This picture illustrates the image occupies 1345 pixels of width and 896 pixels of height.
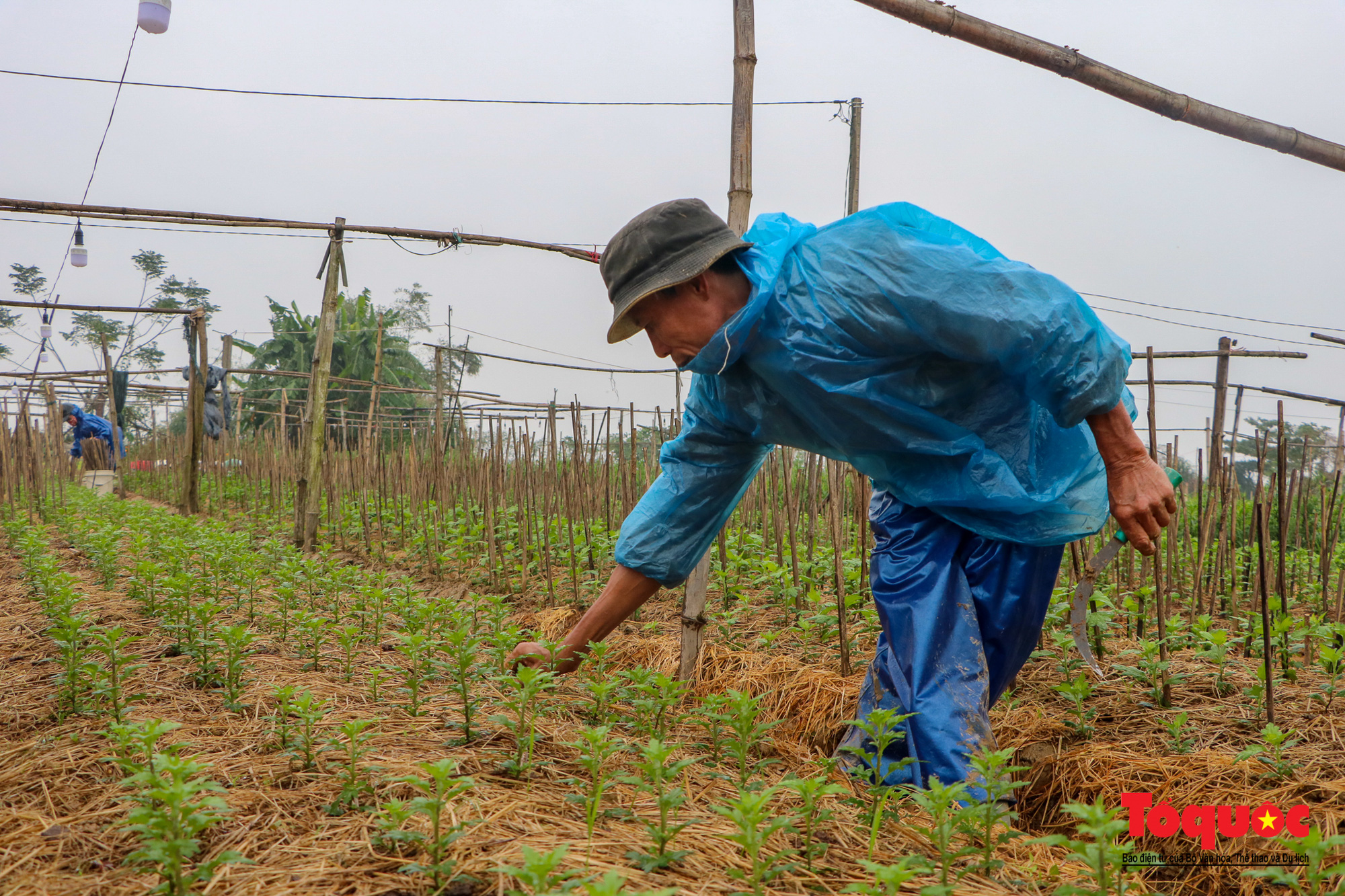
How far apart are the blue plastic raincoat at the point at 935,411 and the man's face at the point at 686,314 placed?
0.07 m

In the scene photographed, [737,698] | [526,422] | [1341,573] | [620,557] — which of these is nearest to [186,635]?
[620,557]

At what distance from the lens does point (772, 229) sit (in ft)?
6.86

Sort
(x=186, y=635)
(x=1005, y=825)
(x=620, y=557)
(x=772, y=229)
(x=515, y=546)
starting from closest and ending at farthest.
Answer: (x=1005, y=825), (x=772, y=229), (x=620, y=557), (x=186, y=635), (x=515, y=546)

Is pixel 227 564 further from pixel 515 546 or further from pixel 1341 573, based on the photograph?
pixel 1341 573

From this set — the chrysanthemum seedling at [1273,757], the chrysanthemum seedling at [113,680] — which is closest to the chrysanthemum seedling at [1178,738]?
the chrysanthemum seedling at [1273,757]

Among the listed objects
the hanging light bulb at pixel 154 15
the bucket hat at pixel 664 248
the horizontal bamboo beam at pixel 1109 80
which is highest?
the hanging light bulb at pixel 154 15

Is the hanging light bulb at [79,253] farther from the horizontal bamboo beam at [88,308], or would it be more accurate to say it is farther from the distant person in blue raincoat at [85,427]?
the distant person in blue raincoat at [85,427]

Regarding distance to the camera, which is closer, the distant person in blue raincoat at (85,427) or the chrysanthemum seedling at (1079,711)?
the chrysanthemum seedling at (1079,711)

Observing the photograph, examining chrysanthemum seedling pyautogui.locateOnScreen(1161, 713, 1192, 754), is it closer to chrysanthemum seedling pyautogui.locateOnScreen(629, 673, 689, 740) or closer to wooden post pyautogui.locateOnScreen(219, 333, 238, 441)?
chrysanthemum seedling pyautogui.locateOnScreen(629, 673, 689, 740)

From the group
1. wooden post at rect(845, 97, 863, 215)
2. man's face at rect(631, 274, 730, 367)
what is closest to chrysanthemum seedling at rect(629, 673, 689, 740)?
man's face at rect(631, 274, 730, 367)

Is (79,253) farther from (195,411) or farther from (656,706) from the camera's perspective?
(656,706)

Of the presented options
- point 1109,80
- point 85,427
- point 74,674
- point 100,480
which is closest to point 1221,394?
point 1109,80

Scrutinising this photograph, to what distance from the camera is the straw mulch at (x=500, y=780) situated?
1.31 metres

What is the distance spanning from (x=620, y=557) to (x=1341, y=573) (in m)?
3.01
